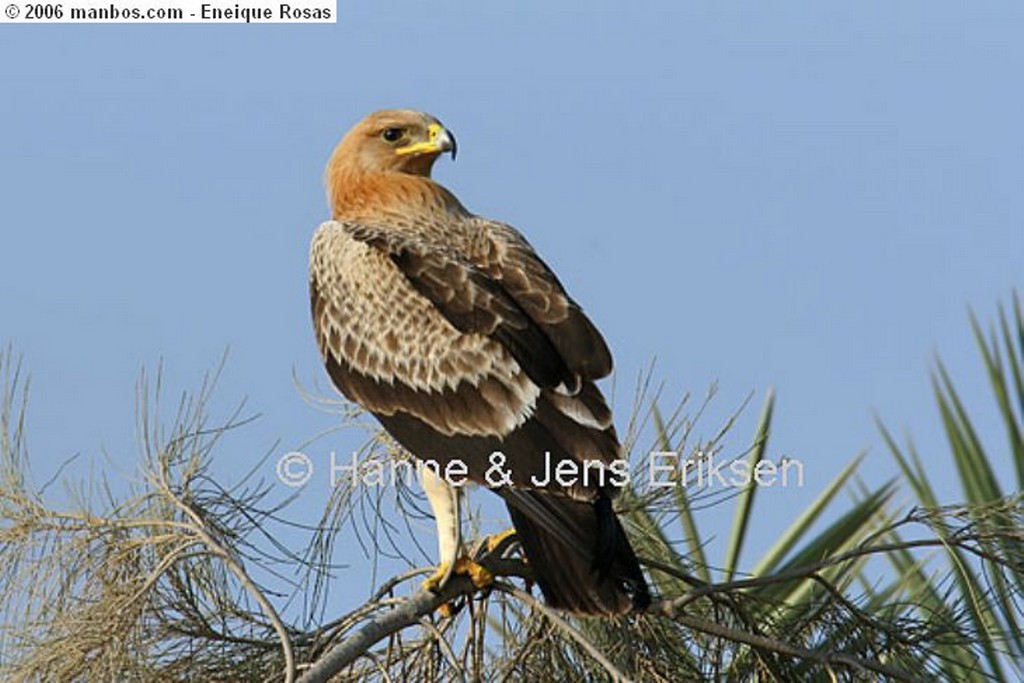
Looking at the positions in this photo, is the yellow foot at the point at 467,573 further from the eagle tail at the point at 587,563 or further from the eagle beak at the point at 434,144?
the eagle beak at the point at 434,144

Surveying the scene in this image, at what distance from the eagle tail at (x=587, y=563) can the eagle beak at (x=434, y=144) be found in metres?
1.95

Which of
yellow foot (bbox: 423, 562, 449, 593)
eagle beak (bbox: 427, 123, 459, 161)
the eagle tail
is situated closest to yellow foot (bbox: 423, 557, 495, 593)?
yellow foot (bbox: 423, 562, 449, 593)

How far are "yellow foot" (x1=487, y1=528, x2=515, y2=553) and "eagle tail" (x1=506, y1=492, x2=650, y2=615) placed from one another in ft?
1.37

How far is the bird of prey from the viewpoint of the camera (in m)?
5.20

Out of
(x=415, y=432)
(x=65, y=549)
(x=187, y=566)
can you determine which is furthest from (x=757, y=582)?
(x=65, y=549)

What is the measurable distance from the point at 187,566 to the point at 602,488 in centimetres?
117

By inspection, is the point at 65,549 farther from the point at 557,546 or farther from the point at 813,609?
the point at 813,609

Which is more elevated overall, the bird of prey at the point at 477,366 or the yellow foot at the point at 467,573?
the bird of prey at the point at 477,366

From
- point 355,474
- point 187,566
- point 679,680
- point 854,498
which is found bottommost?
point 679,680

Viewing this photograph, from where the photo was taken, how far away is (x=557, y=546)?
17.1 feet

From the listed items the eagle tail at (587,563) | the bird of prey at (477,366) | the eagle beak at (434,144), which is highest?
the eagle beak at (434,144)

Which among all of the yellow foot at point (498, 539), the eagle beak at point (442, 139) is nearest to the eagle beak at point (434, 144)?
the eagle beak at point (442, 139)

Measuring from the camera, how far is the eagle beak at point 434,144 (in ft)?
22.4

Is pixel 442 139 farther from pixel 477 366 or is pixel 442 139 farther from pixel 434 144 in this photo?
pixel 477 366
